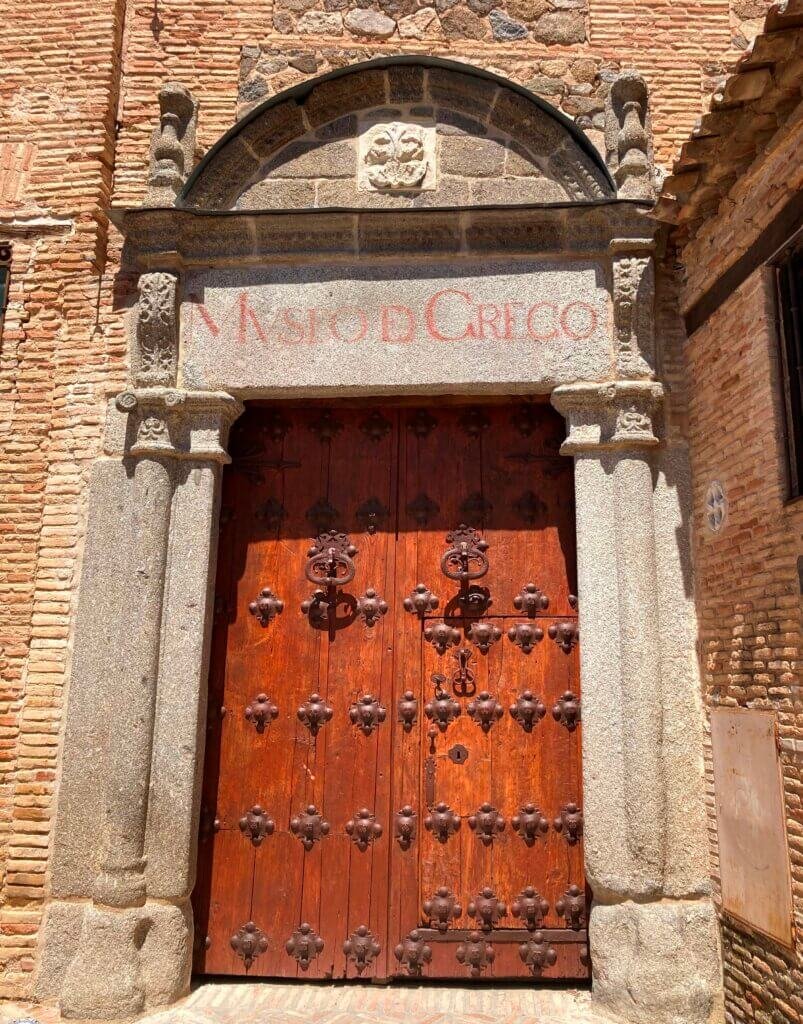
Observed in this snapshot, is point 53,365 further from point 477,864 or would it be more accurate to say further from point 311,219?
point 477,864

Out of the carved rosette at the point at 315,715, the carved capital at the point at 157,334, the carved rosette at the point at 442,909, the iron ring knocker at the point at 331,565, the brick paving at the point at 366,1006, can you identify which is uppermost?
the carved capital at the point at 157,334

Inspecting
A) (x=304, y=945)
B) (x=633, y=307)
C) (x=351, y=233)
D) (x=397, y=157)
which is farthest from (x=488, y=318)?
(x=304, y=945)

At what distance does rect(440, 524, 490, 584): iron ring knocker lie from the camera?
4.33m

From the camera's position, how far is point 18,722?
4.13 m

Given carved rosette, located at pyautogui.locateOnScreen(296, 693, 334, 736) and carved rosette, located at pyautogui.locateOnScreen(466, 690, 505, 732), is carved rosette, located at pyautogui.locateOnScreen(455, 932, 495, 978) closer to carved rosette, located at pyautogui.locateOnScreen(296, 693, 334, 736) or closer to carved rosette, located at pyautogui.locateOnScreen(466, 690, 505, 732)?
carved rosette, located at pyautogui.locateOnScreen(466, 690, 505, 732)

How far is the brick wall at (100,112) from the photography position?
169 inches

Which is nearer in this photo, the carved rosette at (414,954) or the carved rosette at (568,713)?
the carved rosette at (414,954)

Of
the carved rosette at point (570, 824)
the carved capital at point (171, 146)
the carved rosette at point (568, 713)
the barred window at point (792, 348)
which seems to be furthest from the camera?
the carved capital at point (171, 146)

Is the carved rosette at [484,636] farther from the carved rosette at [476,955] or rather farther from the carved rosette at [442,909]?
the carved rosette at [476,955]

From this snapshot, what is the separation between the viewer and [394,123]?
468 cm

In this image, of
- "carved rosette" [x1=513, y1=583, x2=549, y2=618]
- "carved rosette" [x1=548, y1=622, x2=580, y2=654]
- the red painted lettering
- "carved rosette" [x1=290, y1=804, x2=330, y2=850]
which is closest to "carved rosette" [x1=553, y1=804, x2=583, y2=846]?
"carved rosette" [x1=548, y1=622, x2=580, y2=654]

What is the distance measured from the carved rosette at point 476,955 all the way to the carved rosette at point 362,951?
416 mm

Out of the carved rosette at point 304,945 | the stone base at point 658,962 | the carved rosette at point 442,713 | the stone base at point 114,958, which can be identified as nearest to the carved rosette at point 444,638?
the carved rosette at point 442,713

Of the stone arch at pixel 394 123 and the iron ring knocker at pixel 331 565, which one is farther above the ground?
the stone arch at pixel 394 123
